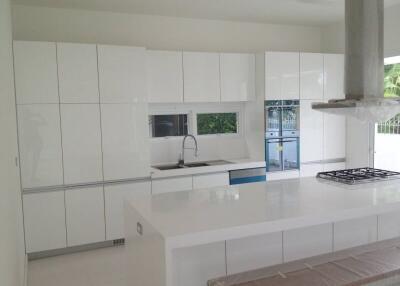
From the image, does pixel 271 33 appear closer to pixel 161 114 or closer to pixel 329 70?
pixel 329 70

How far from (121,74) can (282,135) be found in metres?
2.20

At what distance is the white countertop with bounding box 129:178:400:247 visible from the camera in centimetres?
200

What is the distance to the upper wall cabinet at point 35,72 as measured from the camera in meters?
3.76

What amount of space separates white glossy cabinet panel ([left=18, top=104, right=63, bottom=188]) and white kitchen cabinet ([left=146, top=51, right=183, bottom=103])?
111cm

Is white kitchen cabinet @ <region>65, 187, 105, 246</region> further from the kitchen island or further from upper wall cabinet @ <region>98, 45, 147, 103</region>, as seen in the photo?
the kitchen island

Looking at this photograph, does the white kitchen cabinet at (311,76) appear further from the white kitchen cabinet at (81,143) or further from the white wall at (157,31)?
the white kitchen cabinet at (81,143)

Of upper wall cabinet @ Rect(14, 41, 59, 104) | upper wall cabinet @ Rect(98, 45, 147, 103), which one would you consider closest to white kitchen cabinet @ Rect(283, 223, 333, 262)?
upper wall cabinet @ Rect(98, 45, 147, 103)

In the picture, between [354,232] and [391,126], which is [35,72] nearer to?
[354,232]

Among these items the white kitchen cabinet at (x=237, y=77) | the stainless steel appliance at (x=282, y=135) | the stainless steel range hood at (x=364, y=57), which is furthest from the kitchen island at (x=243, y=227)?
the white kitchen cabinet at (x=237, y=77)

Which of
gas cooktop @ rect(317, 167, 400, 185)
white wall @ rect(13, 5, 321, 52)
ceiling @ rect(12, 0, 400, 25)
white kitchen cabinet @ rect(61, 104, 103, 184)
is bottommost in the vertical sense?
gas cooktop @ rect(317, 167, 400, 185)

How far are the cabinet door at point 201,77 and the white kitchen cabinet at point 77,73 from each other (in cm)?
110

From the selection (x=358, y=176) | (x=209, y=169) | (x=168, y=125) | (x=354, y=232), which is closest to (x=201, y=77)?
(x=168, y=125)

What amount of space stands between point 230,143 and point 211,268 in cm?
312

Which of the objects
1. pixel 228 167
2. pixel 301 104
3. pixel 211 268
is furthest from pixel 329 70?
pixel 211 268
